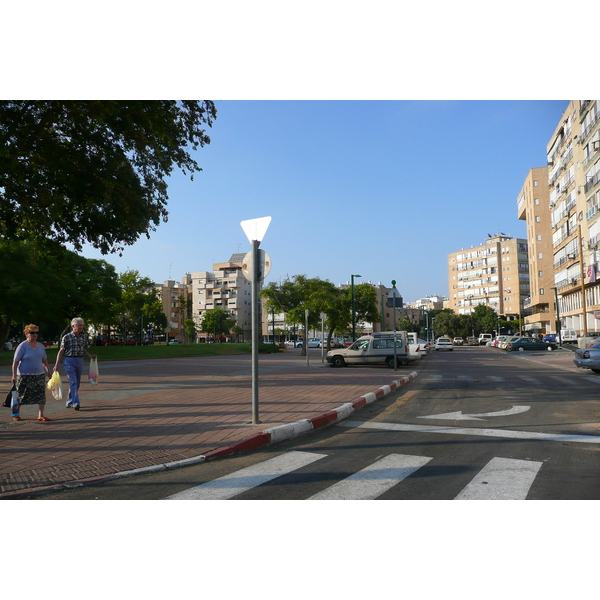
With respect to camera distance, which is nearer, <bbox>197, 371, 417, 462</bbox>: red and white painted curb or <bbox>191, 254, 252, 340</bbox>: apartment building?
<bbox>197, 371, 417, 462</bbox>: red and white painted curb

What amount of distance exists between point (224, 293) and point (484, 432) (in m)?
116

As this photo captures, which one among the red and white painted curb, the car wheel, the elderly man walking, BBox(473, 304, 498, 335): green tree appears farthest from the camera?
BBox(473, 304, 498, 335): green tree

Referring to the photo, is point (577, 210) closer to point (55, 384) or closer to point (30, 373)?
point (55, 384)

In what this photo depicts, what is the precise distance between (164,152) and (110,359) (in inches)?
884

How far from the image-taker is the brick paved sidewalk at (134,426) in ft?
18.4

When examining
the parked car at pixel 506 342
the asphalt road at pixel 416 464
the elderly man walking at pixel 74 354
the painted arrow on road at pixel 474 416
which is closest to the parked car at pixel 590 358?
the asphalt road at pixel 416 464

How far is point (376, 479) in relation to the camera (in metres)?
5.06

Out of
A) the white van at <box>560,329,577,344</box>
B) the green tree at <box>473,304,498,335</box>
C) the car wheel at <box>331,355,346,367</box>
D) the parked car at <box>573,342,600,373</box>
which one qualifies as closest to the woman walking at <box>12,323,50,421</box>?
the parked car at <box>573,342,600,373</box>

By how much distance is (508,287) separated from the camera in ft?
387

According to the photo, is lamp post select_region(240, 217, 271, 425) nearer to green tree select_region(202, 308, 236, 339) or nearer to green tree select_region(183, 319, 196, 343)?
green tree select_region(202, 308, 236, 339)

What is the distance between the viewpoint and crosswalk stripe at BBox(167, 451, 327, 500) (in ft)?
15.2

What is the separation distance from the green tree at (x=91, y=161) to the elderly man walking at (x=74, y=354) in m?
3.53

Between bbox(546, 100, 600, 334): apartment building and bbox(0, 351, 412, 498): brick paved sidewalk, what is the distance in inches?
1572
